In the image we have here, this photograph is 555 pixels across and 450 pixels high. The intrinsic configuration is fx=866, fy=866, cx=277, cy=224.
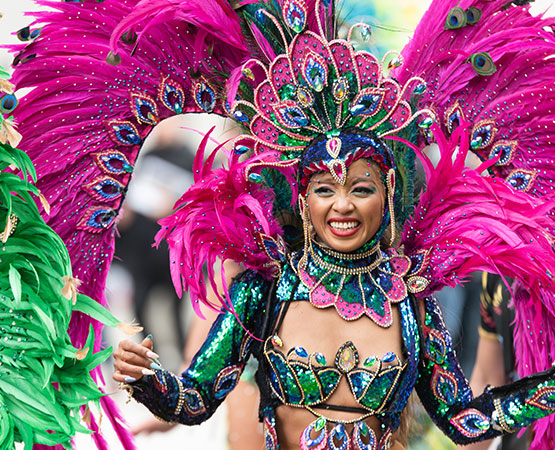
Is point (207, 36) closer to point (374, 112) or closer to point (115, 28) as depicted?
point (115, 28)

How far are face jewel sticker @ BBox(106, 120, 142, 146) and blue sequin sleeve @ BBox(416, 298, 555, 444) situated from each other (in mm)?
972

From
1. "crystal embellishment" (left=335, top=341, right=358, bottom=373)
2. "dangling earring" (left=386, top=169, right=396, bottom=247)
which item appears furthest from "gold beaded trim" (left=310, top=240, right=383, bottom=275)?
"crystal embellishment" (left=335, top=341, right=358, bottom=373)

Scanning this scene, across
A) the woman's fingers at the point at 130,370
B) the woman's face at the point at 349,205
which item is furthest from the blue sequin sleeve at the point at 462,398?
the woman's fingers at the point at 130,370

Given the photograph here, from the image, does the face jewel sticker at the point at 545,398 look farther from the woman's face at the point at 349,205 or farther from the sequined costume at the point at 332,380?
the woman's face at the point at 349,205

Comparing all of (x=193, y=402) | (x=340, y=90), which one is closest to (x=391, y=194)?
(x=340, y=90)

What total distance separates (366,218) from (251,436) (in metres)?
1.08

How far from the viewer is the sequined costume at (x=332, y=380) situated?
233cm

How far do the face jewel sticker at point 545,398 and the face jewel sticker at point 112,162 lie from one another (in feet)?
4.24

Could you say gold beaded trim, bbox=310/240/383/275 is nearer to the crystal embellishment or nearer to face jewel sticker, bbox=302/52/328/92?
the crystal embellishment

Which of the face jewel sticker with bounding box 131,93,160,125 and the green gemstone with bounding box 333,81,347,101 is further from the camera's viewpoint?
the face jewel sticker with bounding box 131,93,160,125

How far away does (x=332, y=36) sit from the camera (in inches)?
95.7

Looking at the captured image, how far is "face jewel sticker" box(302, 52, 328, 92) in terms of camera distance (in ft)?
7.56

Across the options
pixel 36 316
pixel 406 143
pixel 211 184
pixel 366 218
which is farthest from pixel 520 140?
pixel 36 316

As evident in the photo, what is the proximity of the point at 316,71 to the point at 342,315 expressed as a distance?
26.2 inches
